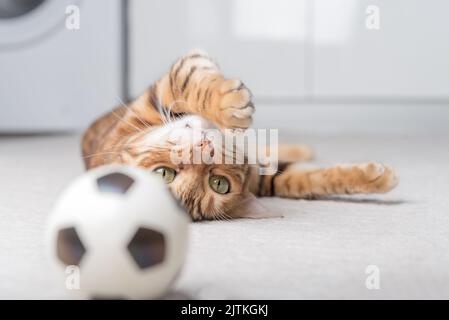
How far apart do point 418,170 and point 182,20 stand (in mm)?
1503

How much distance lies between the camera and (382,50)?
9.96ft

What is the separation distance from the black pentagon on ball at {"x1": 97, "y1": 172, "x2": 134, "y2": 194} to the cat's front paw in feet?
1.46

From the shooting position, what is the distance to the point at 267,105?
3.15m

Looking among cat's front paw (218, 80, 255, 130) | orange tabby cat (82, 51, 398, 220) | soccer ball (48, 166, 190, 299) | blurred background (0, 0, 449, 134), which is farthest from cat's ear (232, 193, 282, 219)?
blurred background (0, 0, 449, 134)

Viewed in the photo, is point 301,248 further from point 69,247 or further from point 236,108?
point 69,247

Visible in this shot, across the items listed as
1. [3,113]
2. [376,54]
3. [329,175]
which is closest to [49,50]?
[3,113]

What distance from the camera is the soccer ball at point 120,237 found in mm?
740

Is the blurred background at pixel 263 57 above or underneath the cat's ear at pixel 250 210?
above

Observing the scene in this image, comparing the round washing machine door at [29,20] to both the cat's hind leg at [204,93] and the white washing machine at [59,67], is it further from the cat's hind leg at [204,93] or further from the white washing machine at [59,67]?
the cat's hind leg at [204,93]

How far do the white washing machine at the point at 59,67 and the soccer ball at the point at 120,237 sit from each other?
7.19 feet

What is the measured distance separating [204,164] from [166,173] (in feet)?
0.23

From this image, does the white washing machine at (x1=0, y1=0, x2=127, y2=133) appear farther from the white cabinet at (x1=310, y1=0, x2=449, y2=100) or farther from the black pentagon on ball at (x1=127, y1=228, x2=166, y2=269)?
the black pentagon on ball at (x1=127, y1=228, x2=166, y2=269)

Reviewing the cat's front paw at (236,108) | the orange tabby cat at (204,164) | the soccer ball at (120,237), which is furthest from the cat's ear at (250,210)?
the soccer ball at (120,237)

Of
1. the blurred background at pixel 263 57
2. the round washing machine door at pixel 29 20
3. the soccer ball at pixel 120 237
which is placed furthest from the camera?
the blurred background at pixel 263 57
